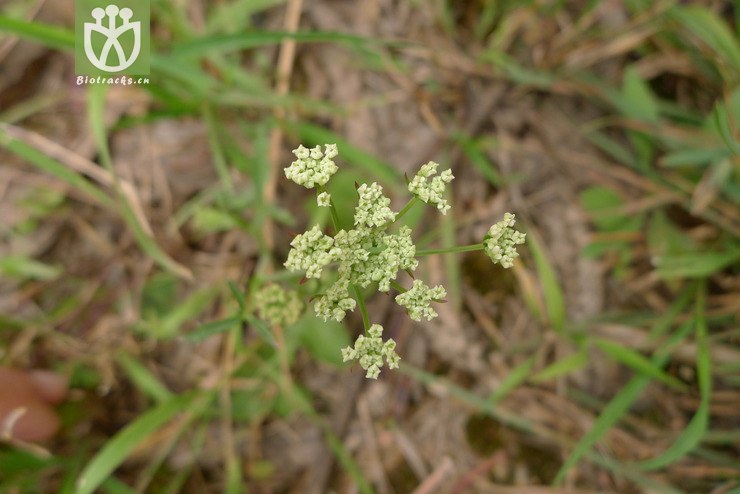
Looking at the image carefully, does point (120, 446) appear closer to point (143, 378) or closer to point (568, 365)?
point (143, 378)

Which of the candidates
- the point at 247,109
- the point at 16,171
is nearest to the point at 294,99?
the point at 247,109

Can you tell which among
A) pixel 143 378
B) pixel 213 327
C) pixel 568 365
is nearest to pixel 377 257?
pixel 213 327

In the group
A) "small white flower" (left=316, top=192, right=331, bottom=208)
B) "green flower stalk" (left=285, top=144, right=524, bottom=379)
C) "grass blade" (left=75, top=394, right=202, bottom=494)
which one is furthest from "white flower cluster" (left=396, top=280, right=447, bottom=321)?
"grass blade" (left=75, top=394, right=202, bottom=494)

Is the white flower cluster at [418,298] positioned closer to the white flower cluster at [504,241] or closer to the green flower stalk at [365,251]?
the green flower stalk at [365,251]

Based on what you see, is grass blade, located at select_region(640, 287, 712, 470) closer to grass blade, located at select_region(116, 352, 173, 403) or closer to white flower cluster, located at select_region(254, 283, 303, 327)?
white flower cluster, located at select_region(254, 283, 303, 327)

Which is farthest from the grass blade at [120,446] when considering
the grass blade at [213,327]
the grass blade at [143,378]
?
the grass blade at [213,327]

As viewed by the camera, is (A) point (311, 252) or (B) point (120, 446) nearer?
(A) point (311, 252)

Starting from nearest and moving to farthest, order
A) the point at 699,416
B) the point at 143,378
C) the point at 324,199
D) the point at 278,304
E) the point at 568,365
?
the point at 324,199 < the point at 278,304 < the point at 699,416 < the point at 568,365 < the point at 143,378
